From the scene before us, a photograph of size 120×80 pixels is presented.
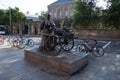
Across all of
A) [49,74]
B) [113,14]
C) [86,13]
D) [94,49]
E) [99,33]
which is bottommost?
[49,74]

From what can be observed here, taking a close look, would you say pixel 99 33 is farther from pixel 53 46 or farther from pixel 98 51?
pixel 53 46

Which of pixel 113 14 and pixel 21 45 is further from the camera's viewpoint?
pixel 113 14

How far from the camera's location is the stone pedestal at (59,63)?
5137 millimetres

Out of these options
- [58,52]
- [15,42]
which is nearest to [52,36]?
[58,52]

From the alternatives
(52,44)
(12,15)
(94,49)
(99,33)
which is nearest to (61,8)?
(12,15)

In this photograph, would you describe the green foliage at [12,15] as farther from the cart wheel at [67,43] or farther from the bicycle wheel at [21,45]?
the cart wheel at [67,43]

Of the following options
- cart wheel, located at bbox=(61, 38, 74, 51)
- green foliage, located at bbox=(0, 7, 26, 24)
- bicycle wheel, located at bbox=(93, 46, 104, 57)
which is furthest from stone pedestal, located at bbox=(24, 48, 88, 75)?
green foliage, located at bbox=(0, 7, 26, 24)

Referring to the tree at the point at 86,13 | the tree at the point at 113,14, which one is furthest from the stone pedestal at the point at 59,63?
the tree at the point at 86,13

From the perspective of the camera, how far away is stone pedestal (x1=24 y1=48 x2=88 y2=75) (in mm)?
5137

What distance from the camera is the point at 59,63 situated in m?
5.38

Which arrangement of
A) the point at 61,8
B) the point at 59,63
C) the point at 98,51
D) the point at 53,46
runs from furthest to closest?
the point at 61,8 < the point at 98,51 < the point at 53,46 < the point at 59,63

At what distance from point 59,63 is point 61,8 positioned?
3284cm

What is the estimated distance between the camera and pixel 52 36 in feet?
20.9

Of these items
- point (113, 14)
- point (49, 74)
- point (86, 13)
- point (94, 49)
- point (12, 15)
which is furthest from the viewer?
point (12, 15)
